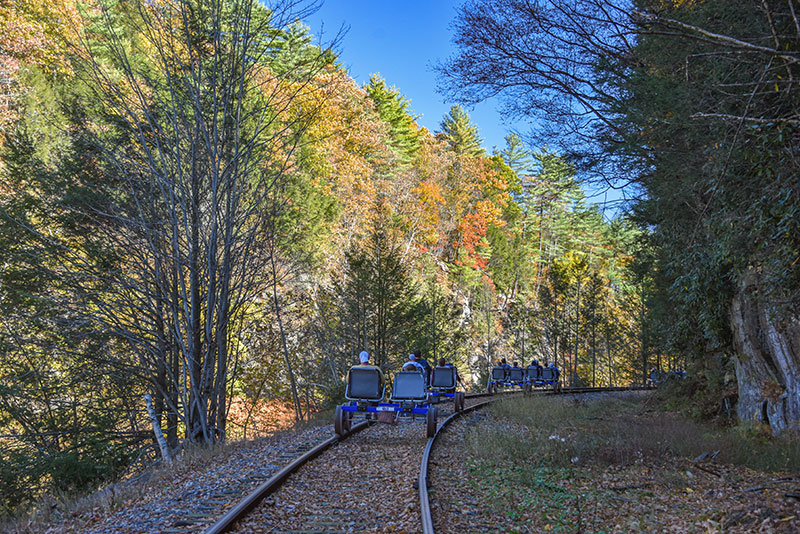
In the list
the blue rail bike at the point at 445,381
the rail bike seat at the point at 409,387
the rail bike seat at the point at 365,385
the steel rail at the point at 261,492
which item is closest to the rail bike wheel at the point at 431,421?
the rail bike seat at the point at 409,387

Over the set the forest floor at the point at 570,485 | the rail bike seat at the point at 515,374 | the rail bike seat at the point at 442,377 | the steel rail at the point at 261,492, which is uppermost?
the rail bike seat at the point at 442,377

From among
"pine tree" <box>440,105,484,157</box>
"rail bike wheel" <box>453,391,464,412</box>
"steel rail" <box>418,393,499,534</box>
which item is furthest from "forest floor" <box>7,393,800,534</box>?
"pine tree" <box>440,105,484,157</box>

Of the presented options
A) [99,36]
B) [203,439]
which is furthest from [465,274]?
[203,439]

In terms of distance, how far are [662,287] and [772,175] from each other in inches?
479

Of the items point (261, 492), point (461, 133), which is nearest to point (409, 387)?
point (261, 492)

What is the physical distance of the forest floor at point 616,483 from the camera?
5.38 m

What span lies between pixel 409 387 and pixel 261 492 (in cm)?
533

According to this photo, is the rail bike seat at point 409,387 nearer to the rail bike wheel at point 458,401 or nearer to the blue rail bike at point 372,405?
the blue rail bike at point 372,405

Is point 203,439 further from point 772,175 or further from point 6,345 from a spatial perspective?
point 772,175

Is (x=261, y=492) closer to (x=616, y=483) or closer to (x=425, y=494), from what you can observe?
(x=425, y=494)

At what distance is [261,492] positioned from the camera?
19.5ft

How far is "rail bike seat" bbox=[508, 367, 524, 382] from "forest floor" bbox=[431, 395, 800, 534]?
11910 mm

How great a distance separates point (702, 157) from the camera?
845 centimetres

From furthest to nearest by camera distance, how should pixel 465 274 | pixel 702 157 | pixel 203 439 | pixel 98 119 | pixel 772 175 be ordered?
1. pixel 465 274
2. pixel 98 119
3. pixel 203 439
4. pixel 702 157
5. pixel 772 175
